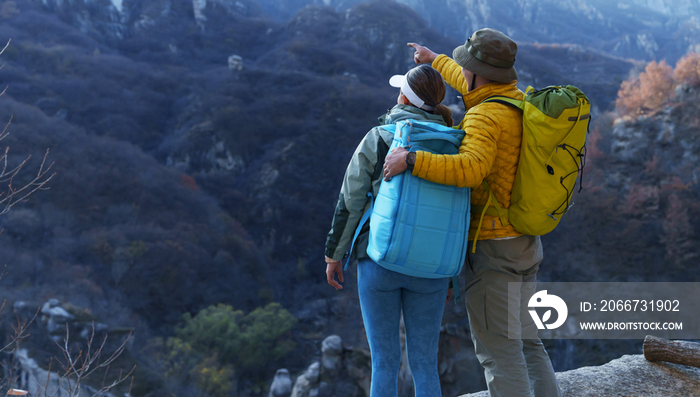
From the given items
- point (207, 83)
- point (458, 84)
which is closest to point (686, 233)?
point (458, 84)

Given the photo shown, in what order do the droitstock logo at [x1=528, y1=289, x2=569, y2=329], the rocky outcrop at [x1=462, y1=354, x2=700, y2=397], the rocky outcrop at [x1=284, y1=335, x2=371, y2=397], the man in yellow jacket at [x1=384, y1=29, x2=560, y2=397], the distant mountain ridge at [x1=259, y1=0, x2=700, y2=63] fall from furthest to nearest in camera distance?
1. the distant mountain ridge at [x1=259, y1=0, x2=700, y2=63]
2. the rocky outcrop at [x1=284, y1=335, x2=371, y2=397]
3. the rocky outcrop at [x1=462, y1=354, x2=700, y2=397]
4. the droitstock logo at [x1=528, y1=289, x2=569, y2=329]
5. the man in yellow jacket at [x1=384, y1=29, x2=560, y2=397]

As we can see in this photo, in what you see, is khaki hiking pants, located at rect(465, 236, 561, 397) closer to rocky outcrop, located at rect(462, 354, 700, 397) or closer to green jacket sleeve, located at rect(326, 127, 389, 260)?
green jacket sleeve, located at rect(326, 127, 389, 260)

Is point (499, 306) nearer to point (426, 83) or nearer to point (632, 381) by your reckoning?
point (426, 83)

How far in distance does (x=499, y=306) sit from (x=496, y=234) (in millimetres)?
235

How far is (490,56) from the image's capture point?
4.72 ft

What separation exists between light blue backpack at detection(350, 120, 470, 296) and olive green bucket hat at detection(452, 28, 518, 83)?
0.76 ft

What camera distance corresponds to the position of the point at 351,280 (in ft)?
55.9

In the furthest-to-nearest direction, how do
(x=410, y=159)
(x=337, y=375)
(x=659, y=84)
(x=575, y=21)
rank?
(x=575, y=21), (x=659, y=84), (x=337, y=375), (x=410, y=159)

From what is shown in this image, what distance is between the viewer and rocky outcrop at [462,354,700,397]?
224cm

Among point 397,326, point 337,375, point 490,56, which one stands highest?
point 490,56

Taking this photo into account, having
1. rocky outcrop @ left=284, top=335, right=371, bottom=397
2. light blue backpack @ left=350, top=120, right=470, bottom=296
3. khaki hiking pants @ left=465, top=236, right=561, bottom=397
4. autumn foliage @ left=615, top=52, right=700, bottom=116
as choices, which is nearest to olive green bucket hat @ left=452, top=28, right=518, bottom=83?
light blue backpack @ left=350, top=120, right=470, bottom=296

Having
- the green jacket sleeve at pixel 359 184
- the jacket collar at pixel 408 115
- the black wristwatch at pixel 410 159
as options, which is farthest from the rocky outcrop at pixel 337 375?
the black wristwatch at pixel 410 159

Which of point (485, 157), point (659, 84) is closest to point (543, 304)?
point (485, 157)

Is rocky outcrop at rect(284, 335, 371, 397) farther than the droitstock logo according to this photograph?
Yes
